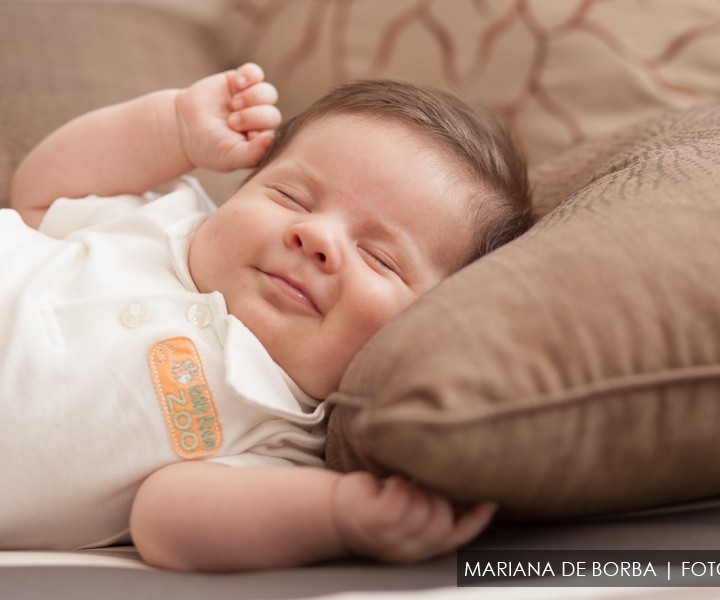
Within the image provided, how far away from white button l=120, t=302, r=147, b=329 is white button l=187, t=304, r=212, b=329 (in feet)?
0.15

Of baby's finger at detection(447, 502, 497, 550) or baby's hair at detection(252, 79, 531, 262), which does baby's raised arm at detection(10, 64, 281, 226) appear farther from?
baby's finger at detection(447, 502, 497, 550)


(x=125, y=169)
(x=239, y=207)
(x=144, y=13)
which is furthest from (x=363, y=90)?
(x=144, y=13)

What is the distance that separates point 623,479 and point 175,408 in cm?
40

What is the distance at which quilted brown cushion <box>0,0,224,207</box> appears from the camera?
53.6 inches

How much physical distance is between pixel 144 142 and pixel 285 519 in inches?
26.1

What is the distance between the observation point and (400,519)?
0.59m

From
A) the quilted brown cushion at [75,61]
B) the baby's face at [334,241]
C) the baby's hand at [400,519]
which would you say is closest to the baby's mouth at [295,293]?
the baby's face at [334,241]

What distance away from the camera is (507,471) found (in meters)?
0.55

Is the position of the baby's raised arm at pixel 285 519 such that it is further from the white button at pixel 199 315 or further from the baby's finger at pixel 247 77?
the baby's finger at pixel 247 77

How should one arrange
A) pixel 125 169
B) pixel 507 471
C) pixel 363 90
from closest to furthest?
pixel 507 471 → pixel 363 90 → pixel 125 169

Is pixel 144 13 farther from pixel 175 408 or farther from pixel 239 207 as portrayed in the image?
pixel 175 408

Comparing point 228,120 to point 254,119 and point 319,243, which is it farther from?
point 319,243

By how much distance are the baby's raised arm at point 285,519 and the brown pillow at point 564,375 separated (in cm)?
3

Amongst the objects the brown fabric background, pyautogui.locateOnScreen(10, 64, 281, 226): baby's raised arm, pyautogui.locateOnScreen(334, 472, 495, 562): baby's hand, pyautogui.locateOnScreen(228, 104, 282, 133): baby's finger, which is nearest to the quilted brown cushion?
pyautogui.locateOnScreen(10, 64, 281, 226): baby's raised arm
